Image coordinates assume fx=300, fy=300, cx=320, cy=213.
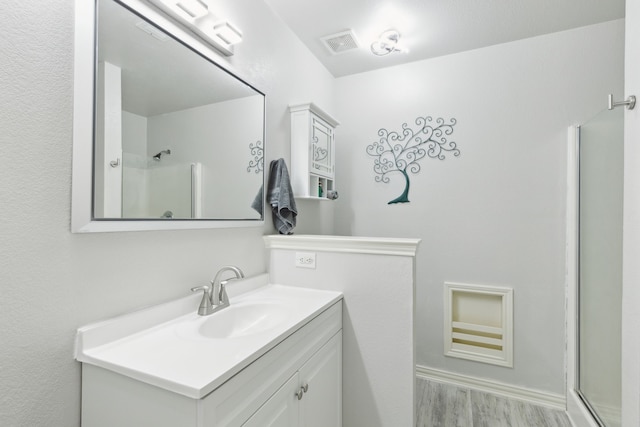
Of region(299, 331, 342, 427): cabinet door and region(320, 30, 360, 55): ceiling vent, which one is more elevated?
region(320, 30, 360, 55): ceiling vent

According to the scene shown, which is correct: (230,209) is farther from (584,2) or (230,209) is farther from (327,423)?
(584,2)

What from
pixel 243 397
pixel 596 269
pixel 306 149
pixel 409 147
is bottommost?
pixel 243 397

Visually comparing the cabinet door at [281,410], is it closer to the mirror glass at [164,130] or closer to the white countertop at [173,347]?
the white countertop at [173,347]

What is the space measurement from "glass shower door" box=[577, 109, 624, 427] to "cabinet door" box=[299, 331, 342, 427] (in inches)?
50.5

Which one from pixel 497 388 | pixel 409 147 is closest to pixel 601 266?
pixel 497 388

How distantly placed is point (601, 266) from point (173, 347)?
82.0 inches

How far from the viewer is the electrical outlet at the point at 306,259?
1618 mm

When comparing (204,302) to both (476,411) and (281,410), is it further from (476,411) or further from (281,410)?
(476,411)

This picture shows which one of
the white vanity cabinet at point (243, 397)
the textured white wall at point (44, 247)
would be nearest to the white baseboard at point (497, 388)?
the white vanity cabinet at point (243, 397)

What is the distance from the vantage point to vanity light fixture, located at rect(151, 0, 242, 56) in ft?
3.91

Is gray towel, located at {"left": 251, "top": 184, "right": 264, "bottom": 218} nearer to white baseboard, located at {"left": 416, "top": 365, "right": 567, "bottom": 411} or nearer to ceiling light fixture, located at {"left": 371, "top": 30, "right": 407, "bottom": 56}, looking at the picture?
ceiling light fixture, located at {"left": 371, "top": 30, "right": 407, "bottom": 56}

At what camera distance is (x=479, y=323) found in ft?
7.27

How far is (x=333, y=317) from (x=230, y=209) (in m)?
0.73

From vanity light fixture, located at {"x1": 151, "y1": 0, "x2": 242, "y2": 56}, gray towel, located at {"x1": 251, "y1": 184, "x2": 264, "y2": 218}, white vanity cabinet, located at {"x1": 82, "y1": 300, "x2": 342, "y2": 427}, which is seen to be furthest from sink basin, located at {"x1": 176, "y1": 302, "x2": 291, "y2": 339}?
vanity light fixture, located at {"x1": 151, "y1": 0, "x2": 242, "y2": 56}
